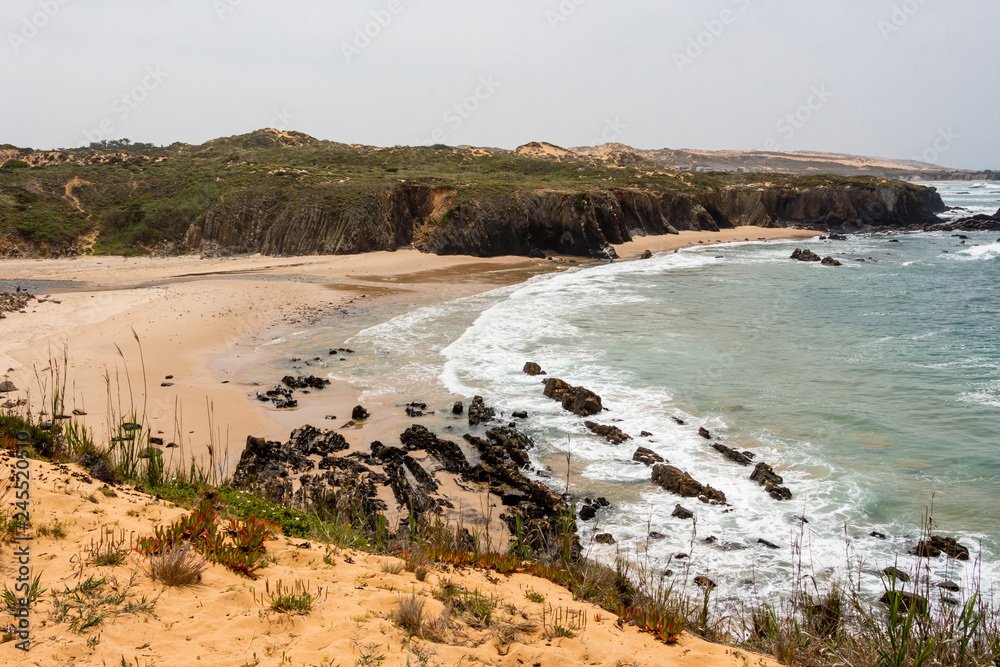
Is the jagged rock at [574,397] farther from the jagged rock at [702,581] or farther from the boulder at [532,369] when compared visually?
the jagged rock at [702,581]

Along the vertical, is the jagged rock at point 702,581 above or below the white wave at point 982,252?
below

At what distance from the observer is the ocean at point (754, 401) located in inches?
346

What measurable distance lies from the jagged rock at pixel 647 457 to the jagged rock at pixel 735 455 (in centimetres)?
128

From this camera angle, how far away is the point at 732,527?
932cm

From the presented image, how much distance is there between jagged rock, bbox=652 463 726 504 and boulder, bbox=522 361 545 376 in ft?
20.3

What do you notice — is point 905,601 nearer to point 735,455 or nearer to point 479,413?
point 735,455

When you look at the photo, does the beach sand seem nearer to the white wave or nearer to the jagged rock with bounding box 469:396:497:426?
the jagged rock with bounding box 469:396:497:426

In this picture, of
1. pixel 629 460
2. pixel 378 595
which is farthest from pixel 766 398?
pixel 378 595

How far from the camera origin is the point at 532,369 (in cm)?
1656

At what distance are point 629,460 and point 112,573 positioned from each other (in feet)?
29.3

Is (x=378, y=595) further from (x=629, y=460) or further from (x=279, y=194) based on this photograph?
(x=279, y=194)

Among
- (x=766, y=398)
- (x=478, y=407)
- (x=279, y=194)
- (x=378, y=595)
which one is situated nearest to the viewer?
(x=378, y=595)

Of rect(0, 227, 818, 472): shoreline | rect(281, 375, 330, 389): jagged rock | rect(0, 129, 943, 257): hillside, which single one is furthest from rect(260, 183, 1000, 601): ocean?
rect(0, 129, 943, 257): hillside

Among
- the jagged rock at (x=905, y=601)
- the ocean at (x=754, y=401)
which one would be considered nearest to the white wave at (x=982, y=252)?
the ocean at (x=754, y=401)
